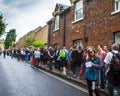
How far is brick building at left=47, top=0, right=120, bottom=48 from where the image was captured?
53.4 ft

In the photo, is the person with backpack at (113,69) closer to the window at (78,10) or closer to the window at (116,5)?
the window at (116,5)

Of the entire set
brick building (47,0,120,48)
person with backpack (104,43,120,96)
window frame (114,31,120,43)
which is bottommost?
person with backpack (104,43,120,96)

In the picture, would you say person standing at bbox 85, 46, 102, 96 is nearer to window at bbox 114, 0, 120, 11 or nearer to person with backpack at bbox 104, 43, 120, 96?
person with backpack at bbox 104, 43, 120, 96

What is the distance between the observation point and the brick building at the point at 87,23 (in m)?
16.3

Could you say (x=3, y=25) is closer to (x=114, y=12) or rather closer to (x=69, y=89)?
(x=114, y=12)

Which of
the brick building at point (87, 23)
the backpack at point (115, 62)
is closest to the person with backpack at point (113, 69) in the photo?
the backpack at point (115, 62)

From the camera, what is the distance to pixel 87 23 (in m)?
19.6

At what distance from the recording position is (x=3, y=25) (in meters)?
37.2

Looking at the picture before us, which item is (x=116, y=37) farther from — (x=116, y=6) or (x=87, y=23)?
(x=87, y=23)

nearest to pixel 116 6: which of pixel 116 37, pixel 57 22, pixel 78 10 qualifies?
pixel 116 37

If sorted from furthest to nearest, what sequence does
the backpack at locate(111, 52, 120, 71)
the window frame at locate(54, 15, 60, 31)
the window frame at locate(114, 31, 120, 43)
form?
the window frame at locate(54, 15, 60, 31)
the window frame at locate(114, 31, 120, 43)
the backpack at locate(111, 52, 120, 71)

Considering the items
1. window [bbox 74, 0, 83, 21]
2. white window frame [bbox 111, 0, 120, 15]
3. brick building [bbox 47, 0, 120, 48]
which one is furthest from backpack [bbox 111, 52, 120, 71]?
window [bbox 74, 0, 83, 21]

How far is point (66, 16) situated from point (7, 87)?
47.3ft

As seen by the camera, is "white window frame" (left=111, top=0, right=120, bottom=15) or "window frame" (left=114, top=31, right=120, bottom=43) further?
"white window frame" (left=111, top=0, right=120, bottom=15)
